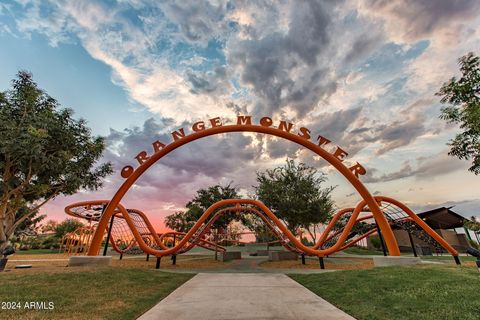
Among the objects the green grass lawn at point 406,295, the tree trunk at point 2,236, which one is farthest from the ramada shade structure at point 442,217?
the tree trunk at point 2,236

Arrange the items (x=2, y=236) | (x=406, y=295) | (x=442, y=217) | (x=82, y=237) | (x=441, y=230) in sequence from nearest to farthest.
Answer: (x=406, y=295) → (x=2, y=236) → (x=82, y=237) → (x=442, y=217) → (x=441, y=230)

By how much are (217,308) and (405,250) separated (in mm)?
37055

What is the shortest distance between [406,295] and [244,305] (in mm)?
4615

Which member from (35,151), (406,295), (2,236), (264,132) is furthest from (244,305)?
(2,236)

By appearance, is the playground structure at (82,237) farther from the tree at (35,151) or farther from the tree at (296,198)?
the tree at (296,198)

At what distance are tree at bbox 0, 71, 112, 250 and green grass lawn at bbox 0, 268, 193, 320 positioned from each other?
11.5 meters

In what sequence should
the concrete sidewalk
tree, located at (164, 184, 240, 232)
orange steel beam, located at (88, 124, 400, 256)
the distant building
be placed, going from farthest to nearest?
1. tree, located at (164, 184, 240, 232)
2. the distant building
3. orange steel beam, located at (88, 124, 400, 256)
4. the concrete sidewalk

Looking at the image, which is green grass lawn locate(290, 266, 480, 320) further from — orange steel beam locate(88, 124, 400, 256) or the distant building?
the distant building

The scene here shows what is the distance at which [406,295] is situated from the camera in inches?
256

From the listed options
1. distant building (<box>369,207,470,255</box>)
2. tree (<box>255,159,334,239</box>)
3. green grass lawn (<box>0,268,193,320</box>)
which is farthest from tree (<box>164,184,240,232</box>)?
green grass lawn (<box>0,268,193,320</box>)

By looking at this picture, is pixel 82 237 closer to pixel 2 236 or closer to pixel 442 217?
pixel 2 236

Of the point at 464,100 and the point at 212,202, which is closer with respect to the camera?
the point at 464,100

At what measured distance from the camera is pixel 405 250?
32531 mm

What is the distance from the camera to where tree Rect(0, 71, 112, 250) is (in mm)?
16766
